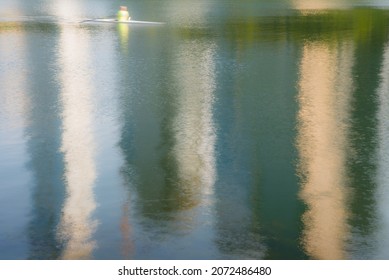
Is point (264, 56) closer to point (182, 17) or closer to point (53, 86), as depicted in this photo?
point (53, 86)

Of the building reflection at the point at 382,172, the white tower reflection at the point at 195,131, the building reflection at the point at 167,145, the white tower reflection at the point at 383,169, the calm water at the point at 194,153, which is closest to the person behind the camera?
the building reflection at the point at 382,172

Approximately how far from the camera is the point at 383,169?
19438 mm

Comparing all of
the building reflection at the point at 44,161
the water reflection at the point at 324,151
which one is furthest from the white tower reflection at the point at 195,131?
the building reflection at the point at 44,161

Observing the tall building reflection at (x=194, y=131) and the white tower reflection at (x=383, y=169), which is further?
the tall building reflection at (x=194, y=131)

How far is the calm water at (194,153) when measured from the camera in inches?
585

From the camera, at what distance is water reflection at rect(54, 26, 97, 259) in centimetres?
1480

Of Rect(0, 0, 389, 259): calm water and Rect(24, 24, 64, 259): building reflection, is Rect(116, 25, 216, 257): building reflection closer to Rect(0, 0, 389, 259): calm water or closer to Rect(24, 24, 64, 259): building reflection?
Rect(0, 0, 389, 259): calm water

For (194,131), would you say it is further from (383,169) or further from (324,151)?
(383,169)

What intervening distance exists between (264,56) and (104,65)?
868cm

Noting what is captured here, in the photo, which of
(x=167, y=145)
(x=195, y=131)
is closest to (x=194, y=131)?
(x=195, y=131)

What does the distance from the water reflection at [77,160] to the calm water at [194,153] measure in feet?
0.19

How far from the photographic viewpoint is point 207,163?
19.7 metres

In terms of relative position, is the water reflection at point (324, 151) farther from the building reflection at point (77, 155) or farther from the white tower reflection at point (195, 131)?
the building reflection at point (77, 155)

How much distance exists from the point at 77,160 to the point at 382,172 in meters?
7.79
